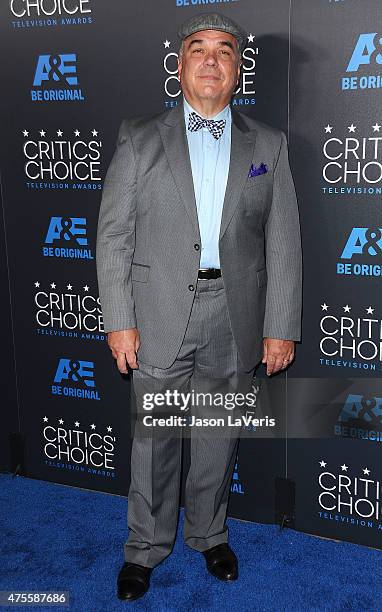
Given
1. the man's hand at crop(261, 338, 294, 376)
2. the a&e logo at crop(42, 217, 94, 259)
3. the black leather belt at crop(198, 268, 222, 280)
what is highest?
the a&e logo at crop(42, 217, 94, 259)

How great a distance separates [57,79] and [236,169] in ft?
3.68

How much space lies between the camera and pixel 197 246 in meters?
2.56

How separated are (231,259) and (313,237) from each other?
19.8 inches

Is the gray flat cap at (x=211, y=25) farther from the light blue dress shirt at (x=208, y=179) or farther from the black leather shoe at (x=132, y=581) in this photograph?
→ the black leather shoe at (x=132, y=581)

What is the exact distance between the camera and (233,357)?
2.75 metres

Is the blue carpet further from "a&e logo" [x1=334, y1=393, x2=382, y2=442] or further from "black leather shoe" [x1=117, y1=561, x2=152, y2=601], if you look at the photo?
"a&e logo" [x1=334, y1=393, x2=382, y2=442]

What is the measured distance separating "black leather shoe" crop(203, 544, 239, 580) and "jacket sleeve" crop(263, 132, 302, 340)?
3.19 feet

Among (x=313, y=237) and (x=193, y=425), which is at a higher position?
(x=313, y=237)

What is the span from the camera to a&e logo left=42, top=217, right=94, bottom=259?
3314mm

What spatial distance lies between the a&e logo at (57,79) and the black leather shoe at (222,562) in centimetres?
209

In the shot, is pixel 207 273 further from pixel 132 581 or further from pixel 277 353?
pixel 132 581

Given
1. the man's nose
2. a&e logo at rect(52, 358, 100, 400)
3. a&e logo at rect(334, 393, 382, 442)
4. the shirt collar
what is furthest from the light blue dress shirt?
a&e logo at rect(52, 358, 100, 400)

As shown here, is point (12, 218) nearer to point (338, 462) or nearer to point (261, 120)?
point (261, 120)

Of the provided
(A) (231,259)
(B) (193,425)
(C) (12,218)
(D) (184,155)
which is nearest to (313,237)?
(A) (231,259)
